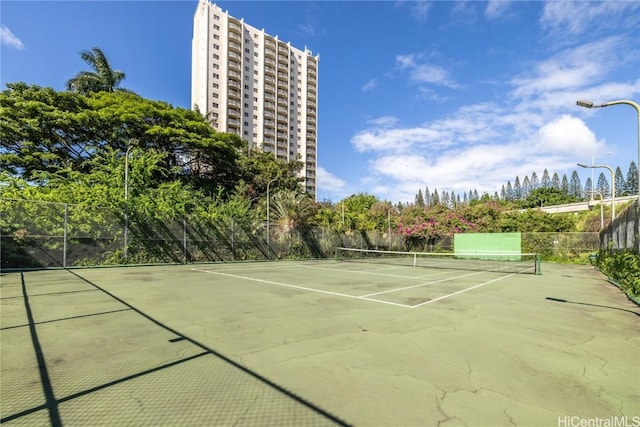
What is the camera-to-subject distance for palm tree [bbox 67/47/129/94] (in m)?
33.3

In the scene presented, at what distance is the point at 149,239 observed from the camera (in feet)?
61.8

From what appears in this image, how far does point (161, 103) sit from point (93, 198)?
20.0 m

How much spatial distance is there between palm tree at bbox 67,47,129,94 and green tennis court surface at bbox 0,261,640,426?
3485cm

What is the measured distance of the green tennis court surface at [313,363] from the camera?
8.84 ft

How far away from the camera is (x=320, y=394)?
2.99 meters

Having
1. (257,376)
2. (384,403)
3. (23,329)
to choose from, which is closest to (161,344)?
(257,376)

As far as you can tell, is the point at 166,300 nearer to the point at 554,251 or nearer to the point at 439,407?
the point at 439,407

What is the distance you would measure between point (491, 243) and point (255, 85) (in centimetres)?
7985

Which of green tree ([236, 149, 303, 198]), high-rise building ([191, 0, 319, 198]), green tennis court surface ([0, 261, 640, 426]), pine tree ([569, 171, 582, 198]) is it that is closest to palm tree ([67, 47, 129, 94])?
green tree ([236, 149, 303, 198])

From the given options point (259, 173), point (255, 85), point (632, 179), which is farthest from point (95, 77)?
point (632, 179)

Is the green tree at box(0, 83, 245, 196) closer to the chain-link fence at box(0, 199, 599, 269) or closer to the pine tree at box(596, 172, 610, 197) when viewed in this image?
the chain-link fence at box(0, 199, 599, 269)

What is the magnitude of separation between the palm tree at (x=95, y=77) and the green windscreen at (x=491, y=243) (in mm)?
39193

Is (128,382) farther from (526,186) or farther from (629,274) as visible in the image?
(526,186)

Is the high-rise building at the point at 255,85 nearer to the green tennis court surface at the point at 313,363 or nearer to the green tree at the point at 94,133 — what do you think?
the green tree at the point at 94,133
